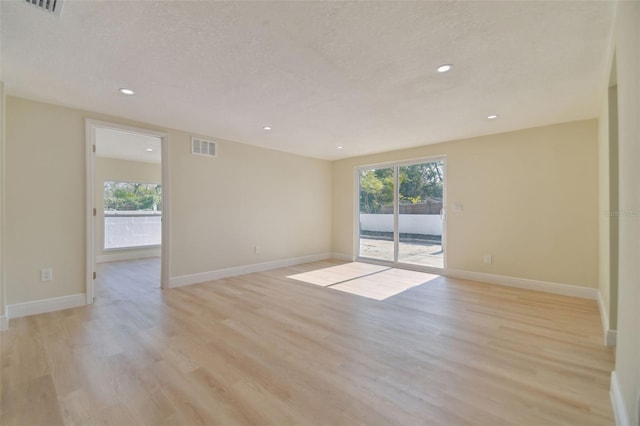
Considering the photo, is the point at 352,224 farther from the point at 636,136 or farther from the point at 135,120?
the point at 636,136

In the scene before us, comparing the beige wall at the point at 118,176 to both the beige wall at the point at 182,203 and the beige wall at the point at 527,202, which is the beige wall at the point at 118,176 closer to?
the beige wall at the point at 182,203

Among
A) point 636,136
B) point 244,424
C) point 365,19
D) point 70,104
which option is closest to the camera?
point 636,136

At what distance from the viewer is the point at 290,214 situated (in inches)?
238

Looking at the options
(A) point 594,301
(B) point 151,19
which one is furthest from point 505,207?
(B) point 151,19

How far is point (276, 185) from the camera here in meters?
5.75

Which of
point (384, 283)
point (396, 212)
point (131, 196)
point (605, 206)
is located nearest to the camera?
point (605, 206)

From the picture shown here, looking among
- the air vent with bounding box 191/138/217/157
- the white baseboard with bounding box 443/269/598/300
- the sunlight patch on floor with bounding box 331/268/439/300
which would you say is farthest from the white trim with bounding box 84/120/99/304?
the white baseboard with bounding box 443/269/598/300

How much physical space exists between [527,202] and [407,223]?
2021mm

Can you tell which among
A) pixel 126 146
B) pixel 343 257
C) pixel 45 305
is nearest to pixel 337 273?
pixel 343 257

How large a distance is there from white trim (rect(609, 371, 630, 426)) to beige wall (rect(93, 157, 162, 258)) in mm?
8207

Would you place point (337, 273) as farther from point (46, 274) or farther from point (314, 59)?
point (46, 274)

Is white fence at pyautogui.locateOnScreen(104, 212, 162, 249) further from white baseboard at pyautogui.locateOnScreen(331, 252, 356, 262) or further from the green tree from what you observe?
white baseboard at pyautogui.locateOnScreen(331, 252, 356, 262)

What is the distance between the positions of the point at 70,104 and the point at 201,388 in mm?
3582

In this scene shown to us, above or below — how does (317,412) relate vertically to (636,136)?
below
